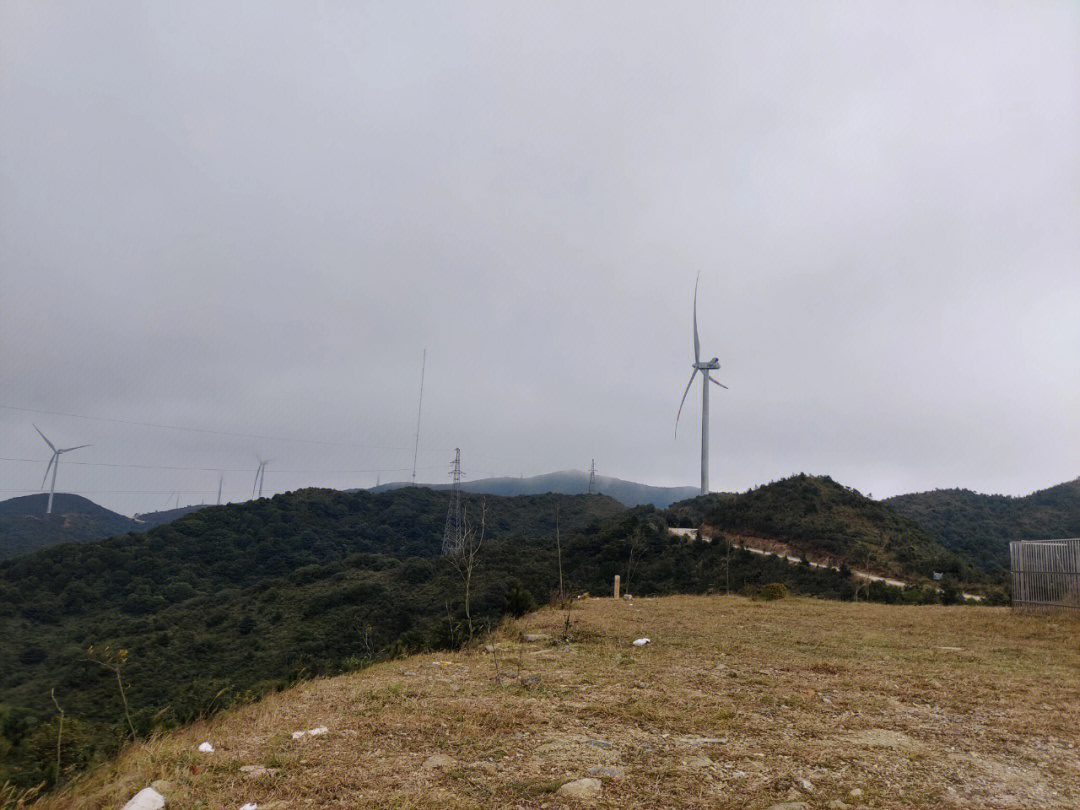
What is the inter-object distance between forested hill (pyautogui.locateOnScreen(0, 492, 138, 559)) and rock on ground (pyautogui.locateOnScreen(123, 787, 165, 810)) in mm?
81133

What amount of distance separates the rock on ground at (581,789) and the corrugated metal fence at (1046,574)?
15.7 meters

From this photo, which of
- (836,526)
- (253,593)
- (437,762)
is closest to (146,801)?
(437,762)

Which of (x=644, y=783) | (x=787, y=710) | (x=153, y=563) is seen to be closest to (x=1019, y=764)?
(x=787, y=710)

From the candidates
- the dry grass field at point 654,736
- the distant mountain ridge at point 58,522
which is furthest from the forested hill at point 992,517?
the distant mountain ridge at point 58,522

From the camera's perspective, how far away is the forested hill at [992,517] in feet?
158

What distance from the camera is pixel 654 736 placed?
5.96m

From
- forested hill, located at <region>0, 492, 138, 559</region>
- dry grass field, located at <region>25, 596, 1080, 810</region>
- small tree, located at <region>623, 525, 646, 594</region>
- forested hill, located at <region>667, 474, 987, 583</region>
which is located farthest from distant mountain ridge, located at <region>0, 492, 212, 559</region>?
dry grass field, located at <region>25, 596, 1080, 810</region>

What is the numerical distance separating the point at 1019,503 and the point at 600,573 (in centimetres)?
4608

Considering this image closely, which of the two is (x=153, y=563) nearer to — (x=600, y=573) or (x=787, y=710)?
(x=600, y=573)

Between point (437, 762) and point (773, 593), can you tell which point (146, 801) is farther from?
point (773, 593)

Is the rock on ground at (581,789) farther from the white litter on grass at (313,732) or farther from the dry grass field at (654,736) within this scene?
the white litter on grass at (313,732)

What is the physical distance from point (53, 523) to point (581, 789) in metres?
108

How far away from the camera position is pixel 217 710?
8.01 metres

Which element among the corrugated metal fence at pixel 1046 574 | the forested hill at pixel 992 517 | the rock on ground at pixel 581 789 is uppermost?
the forested hill at pixel 992 517
